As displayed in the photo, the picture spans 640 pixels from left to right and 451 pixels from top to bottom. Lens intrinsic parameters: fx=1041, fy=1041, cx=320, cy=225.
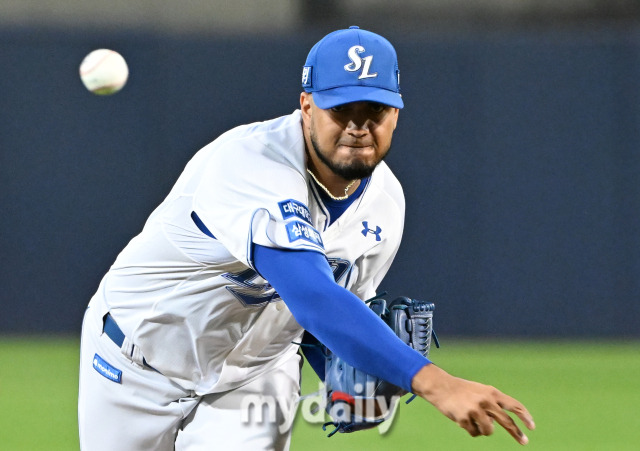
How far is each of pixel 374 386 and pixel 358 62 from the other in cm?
94

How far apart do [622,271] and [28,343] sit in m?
5.38

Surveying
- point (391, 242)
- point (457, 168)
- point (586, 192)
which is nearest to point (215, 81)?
point (457, 168)

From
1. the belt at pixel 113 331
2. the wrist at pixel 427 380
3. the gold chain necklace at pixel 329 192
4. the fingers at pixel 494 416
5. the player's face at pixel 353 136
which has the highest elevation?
the player's face at pixel 353 136

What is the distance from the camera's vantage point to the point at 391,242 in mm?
3451

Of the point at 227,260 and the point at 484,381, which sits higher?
the point at 227,260

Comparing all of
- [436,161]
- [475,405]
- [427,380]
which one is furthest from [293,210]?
[436,161]

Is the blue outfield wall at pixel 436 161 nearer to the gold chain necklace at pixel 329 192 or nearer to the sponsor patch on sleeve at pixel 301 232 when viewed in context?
the gold chain necklace at pixel 329 192

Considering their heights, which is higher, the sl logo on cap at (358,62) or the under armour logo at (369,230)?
the sl logo on cap at (358,62)

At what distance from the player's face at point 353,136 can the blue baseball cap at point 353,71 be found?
0.04m

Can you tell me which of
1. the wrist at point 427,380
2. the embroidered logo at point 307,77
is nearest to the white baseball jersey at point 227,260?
the embroidered logo at point 307,77

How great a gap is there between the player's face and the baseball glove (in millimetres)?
476

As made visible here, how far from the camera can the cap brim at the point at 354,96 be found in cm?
289

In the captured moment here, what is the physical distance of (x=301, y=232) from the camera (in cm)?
266

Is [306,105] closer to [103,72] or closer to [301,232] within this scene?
[301,232]
